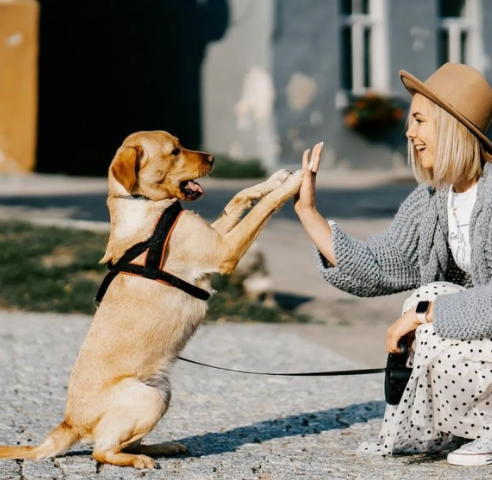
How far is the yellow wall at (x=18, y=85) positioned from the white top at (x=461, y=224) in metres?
15.3

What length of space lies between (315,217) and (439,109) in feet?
2.34

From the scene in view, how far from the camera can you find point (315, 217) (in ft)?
14.4

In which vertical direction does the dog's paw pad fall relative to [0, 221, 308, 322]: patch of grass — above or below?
above

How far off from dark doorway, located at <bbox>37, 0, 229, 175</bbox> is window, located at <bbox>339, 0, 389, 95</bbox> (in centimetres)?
259

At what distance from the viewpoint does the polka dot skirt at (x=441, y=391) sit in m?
3.99

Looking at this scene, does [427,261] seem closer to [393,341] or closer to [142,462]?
[393,341]

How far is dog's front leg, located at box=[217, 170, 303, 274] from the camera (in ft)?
14.2

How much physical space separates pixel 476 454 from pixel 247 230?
1.33 meters

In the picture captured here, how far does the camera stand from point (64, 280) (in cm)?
906

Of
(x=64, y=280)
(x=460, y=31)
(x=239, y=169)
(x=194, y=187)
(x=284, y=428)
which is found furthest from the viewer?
(x=460, y=31)

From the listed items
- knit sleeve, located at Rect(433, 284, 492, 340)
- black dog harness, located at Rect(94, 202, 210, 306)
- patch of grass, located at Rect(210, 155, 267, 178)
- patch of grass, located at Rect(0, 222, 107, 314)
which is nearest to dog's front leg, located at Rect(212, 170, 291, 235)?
black dog harness, located at Rect(94, 202, 210, 306)

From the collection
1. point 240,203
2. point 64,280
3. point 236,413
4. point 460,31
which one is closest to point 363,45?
point 460,31

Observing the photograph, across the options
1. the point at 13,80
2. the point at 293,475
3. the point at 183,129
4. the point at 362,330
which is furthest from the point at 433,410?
the point at 183,129

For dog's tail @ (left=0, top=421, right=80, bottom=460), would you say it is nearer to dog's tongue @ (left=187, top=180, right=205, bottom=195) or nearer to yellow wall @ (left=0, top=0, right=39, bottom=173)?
dog's tongue @ (left=187, top=180, right=205, bottom=195)
